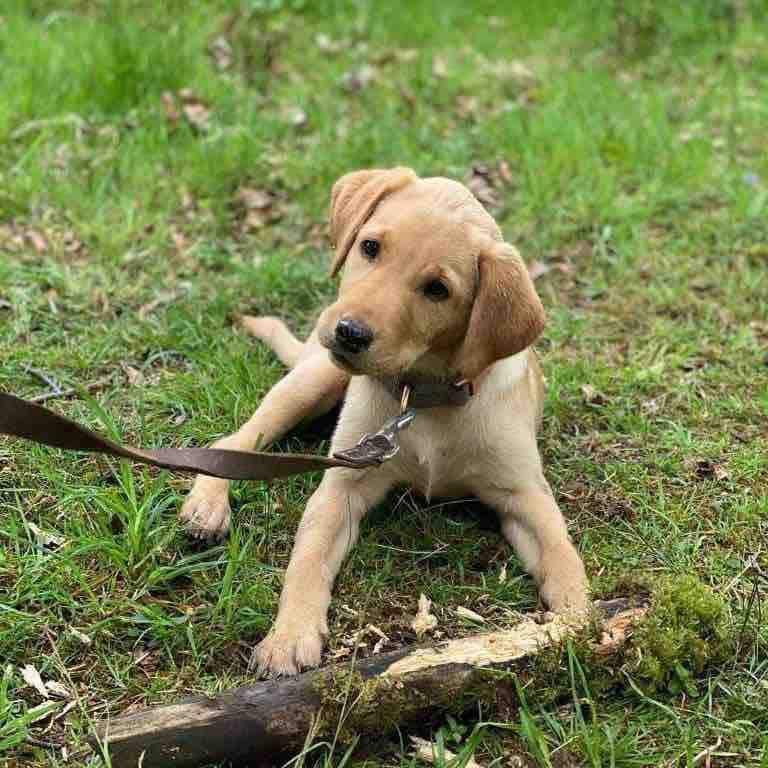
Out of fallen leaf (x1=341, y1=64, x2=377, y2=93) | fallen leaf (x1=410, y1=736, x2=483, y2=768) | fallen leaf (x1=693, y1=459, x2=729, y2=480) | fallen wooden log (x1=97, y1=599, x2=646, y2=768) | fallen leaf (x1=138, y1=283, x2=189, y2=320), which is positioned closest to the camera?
fallen wooden log (x1=97, y1=599, x2=646, y2=768)

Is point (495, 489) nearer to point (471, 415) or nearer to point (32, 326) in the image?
point (471, 415)

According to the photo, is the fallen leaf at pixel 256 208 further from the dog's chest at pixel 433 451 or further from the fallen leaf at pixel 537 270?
the dog's chest at pixel 433 451

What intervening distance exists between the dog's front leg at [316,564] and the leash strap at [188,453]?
262 mm

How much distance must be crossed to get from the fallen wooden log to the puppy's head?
829 millimetres

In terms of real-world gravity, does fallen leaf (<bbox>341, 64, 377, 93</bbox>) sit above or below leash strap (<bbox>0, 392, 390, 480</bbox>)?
above

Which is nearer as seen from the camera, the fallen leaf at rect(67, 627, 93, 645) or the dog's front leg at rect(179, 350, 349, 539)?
the fallen leaf at rect(67, 627, 93, 645)

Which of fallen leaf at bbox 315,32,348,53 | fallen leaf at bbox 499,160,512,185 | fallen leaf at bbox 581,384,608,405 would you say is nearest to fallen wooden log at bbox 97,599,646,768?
fallen leaf at bbox 581,384,608,405

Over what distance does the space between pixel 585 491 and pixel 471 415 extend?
68cm

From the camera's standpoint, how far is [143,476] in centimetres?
359

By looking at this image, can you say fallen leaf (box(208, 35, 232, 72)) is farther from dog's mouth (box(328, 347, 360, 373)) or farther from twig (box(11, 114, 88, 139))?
dog's mouth (box(328, 347, 360, 373))

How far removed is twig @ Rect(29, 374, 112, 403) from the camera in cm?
417

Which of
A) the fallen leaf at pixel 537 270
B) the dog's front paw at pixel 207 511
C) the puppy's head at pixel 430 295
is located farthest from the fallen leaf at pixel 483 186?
the dog's front paw at pixel 207 511

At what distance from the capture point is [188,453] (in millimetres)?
2867

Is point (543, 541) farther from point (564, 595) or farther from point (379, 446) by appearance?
point (379, 446)
